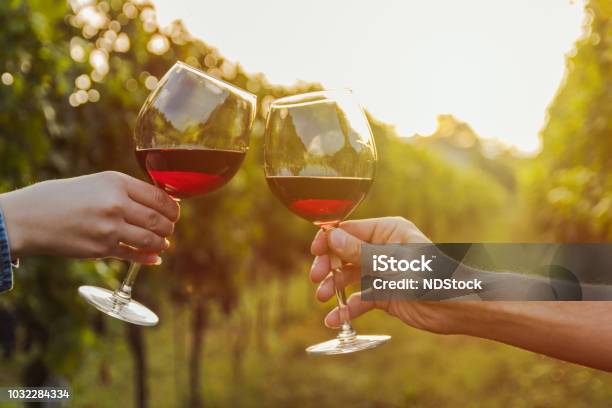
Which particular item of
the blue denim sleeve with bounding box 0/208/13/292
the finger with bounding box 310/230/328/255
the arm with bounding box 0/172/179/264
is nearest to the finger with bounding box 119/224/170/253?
the arm with bounding box 0/172/179/264

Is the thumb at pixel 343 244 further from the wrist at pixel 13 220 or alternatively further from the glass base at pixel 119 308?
the wrist at pixel 13 220

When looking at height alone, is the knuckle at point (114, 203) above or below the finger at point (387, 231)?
above

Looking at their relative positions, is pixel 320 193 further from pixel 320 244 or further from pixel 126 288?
pixel 126 288

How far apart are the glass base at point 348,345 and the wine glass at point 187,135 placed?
37 centimetres

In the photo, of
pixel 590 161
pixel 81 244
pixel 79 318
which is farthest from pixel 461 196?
pixel 81 244

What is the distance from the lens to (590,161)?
25.8 feet

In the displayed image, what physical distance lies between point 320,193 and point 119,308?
0.51 meters

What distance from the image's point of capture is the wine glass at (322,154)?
66.1 inches

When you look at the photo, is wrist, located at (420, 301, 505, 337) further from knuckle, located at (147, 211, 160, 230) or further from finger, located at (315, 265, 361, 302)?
knuckle, located at (147, 211, 160, 230)

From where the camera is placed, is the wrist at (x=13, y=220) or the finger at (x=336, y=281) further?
the finger at (x=336, y=281)

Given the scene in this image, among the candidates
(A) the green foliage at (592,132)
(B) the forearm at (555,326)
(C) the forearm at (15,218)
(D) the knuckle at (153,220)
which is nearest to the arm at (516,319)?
(B) the forearm at (555,326)

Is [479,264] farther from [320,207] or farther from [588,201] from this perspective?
[588,201]

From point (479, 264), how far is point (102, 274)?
2.53 m

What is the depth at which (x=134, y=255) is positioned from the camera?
1.74 m
